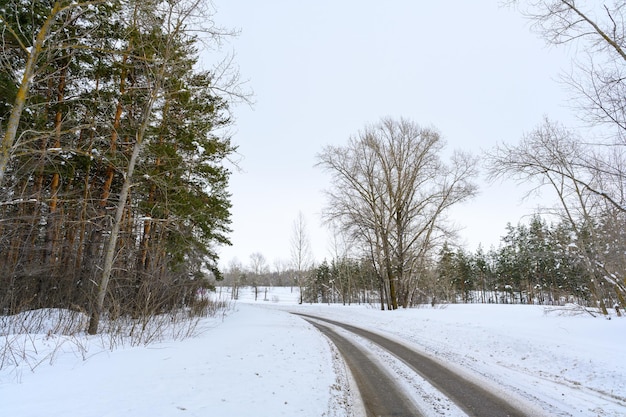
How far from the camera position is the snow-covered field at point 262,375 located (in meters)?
3.68

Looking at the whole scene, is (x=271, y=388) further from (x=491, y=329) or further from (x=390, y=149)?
(x=390, y=149)

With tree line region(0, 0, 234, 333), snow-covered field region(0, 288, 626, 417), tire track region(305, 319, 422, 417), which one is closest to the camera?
snow-covered field region(0, 288, 626, 417)

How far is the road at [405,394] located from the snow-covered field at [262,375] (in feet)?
0.92

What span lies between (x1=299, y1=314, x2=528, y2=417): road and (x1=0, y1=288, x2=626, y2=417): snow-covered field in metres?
0.28

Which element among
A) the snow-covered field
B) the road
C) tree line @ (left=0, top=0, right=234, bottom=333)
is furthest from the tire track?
tree line @ (left=0, top=0, right=234, bottom=333)

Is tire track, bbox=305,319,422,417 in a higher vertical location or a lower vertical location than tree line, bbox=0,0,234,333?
lower

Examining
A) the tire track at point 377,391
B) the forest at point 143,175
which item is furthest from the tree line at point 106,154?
the tire track at point 377,391

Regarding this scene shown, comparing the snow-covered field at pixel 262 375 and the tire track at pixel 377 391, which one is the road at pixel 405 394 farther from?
the snow-covered field at pixel 262 375

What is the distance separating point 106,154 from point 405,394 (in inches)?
444

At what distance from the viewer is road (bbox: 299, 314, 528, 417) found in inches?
159

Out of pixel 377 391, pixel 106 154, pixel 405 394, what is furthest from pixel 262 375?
pixel 106 154

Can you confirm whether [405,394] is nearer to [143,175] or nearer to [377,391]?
[377,391]

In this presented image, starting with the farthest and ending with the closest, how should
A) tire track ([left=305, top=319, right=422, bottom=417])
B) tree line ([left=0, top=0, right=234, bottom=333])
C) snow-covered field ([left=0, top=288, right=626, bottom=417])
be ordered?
1. tree line ([left=0, top=0, right=234, bottom=333])
2. tire track ([left=305, top=319, right=422, bottom=417])
3. snow-covered field ([left=0, top=288, right=626, bottom=417])

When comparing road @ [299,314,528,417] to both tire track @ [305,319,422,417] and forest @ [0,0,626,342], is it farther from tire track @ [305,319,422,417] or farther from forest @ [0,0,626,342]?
forest @ [0,0,626,342]
